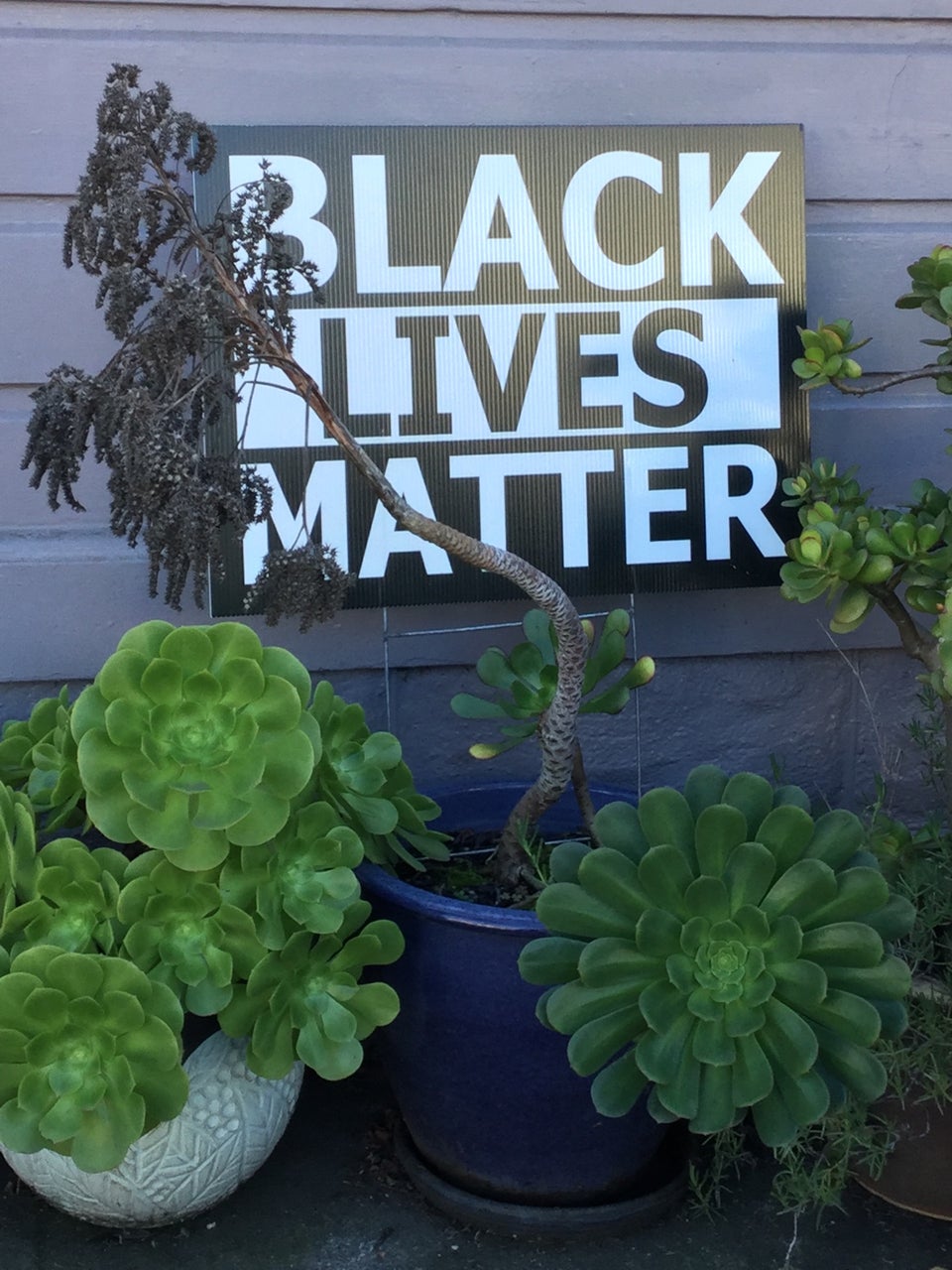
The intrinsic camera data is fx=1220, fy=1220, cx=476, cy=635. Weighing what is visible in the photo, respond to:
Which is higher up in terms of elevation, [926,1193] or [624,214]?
[624,214]

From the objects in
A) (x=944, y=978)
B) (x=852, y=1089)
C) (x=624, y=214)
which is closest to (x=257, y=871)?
(x=852, y=1089)

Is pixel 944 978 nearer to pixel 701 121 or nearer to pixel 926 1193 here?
pixel 926 1193

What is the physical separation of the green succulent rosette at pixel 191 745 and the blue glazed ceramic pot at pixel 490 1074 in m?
0.30

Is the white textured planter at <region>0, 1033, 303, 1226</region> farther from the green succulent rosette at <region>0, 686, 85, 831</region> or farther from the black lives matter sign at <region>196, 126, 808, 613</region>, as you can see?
the black lives matter sign at <region>196, 126, 808, 613</region>

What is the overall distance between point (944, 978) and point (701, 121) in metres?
1.48


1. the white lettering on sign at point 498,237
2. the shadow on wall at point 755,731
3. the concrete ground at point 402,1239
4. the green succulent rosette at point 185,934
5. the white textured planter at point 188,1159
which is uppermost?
the white lettering on sign at point 498,237

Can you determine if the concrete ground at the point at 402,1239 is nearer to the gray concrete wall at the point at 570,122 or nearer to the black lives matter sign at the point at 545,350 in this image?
the gray concrete wall at the point at 570,122

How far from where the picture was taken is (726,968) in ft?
4.75

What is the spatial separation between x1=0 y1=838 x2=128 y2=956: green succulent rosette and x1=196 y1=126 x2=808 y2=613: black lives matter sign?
2.04 ft

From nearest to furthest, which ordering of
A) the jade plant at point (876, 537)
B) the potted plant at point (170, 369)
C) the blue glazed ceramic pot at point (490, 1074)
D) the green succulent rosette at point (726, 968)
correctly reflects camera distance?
the potted plant at point (170, 369)
the green succulent rosette at point (726, 968)
the blue glazed ceramic pot at point (490, 1074)
the jade plant at point (876, 537)

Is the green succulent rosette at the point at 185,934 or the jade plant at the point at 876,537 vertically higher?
the jade plant at the point at 876,537

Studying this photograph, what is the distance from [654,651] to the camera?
89.7 inches

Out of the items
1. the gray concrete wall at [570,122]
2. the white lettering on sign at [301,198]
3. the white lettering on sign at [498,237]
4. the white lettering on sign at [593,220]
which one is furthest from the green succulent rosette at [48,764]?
the white lettering on sign at [593,220]

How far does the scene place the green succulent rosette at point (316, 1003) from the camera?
153 centimetres
